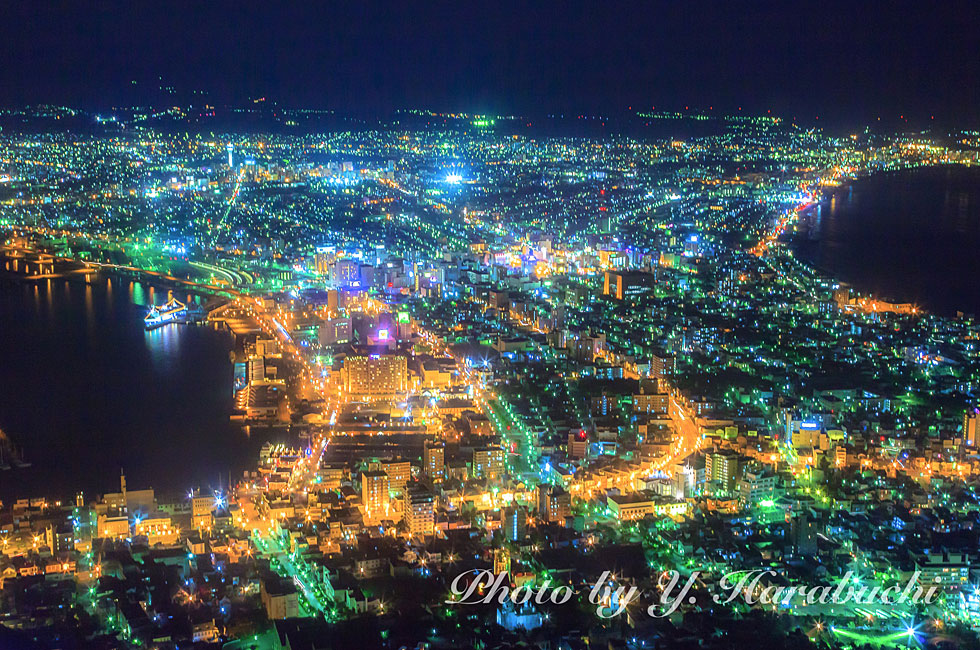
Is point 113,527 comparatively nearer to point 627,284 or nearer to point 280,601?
point 280,601

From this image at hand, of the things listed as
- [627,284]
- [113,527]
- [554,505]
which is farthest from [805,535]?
[627,284]

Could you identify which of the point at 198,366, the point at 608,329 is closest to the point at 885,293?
the point at 608,329

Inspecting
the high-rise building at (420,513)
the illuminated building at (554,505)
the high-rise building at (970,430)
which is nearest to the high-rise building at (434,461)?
the high-rise building at (420,513)

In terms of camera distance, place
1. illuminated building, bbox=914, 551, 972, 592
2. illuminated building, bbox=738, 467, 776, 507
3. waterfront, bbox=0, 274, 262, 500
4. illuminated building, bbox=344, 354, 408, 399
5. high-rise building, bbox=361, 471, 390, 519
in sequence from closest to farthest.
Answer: illuminated building, bbox=914, 551, 972, 592 < high-rise building, bbox=361, 471, 390, 519 < illuminated building, bbox=738, 467, 776, 507 < waterfront, bbox=0, 274, 262, 500 < illuminated building, bbox=344, 354, 408, 399

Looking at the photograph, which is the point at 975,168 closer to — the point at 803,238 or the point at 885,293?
the point at 803,238

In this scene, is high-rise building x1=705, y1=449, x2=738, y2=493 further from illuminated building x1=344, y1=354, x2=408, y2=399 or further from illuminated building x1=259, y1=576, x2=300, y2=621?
illuminated building x1=344, y1=354, x2=408, y2=399

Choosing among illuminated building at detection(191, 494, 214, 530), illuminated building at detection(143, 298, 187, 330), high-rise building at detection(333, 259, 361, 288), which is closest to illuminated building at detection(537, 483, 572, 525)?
illuminated building at detection(191, 494, 214, 530)
